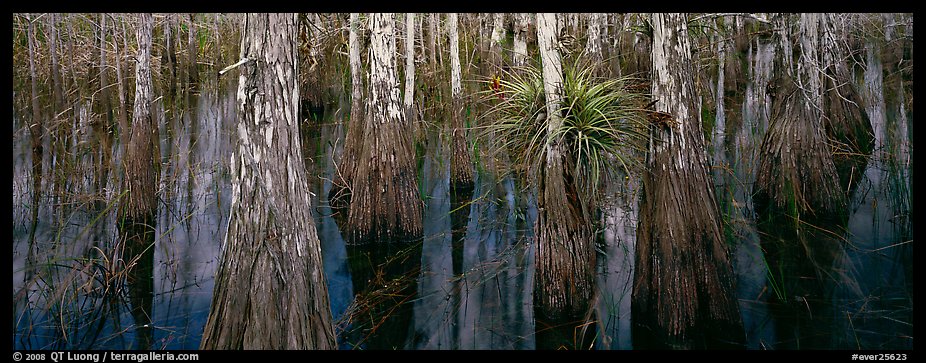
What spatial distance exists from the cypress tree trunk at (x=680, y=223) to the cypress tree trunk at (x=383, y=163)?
3028 millimetres

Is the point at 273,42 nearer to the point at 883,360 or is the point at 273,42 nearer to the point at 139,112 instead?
the point at 883,360

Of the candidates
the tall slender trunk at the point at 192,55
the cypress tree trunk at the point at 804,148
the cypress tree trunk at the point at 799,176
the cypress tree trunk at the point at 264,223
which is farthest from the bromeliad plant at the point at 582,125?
the tall slender trunk at the point at 192,55

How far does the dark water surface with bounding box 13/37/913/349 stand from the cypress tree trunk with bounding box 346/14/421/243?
0.32 m

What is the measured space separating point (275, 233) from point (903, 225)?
20.6 ft

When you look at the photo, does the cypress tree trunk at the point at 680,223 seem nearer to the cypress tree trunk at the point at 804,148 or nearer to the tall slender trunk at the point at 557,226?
the tall slender trunk at the point at 557,226

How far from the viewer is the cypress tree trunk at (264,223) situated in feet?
12.1

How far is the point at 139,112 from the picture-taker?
24.6 feet

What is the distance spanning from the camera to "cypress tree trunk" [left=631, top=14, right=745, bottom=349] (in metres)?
4.65

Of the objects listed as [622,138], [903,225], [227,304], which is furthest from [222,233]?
[903,225]

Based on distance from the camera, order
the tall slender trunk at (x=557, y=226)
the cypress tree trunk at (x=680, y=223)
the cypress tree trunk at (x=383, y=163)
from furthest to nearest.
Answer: the cypress tree trunk at (x=383, y=163) → the tall slender trunk at (x=557, y=226) → the cypress tree trunk at (x=680, y=223)

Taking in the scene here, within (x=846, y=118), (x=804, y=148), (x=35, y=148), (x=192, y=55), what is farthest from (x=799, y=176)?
(x=192, y=55)

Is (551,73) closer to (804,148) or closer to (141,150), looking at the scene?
(804,148)

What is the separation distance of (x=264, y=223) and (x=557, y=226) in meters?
2.18

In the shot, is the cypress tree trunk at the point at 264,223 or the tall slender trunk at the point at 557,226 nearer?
the cypress tree trunk at the point at 264,223
